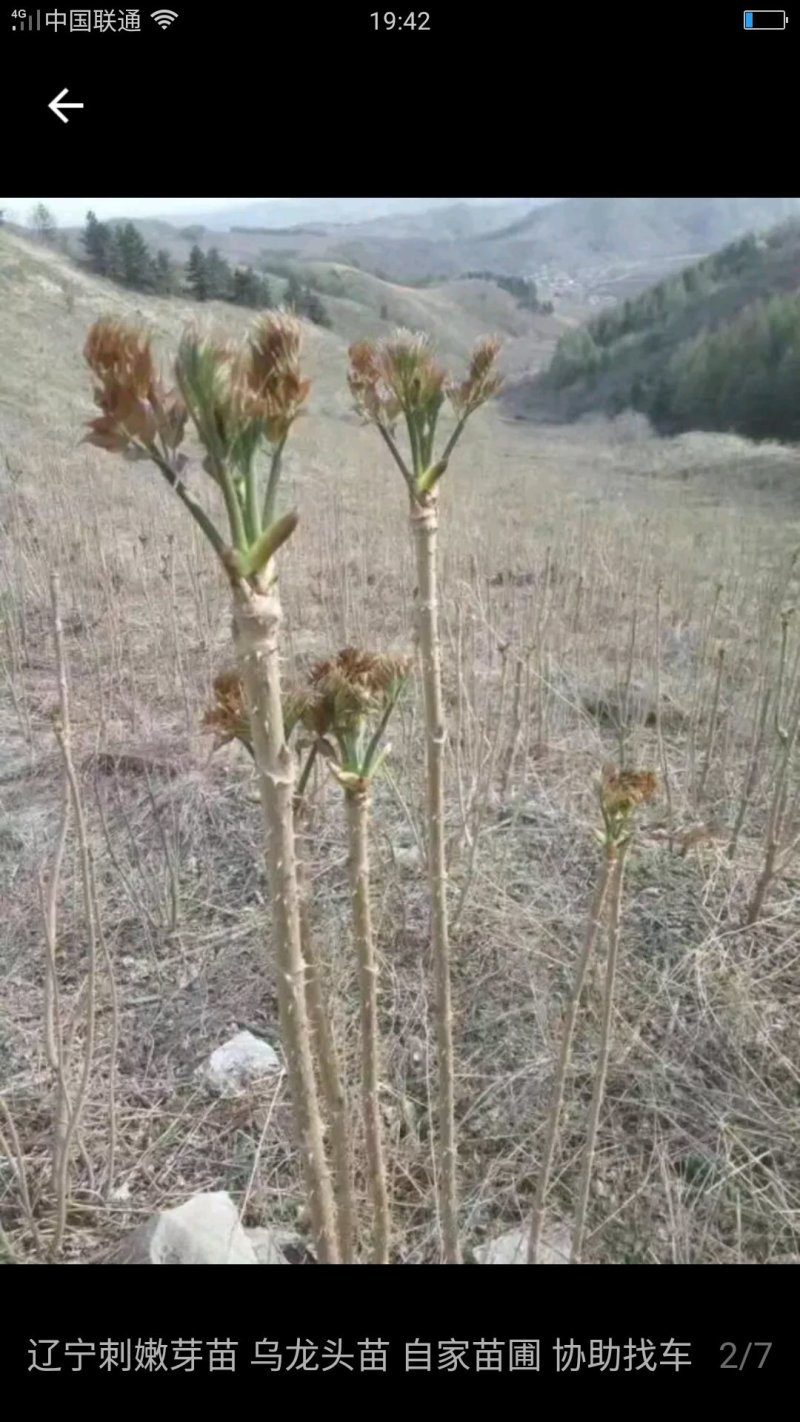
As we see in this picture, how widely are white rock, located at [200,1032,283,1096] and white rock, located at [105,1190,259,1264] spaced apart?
313 millimetres

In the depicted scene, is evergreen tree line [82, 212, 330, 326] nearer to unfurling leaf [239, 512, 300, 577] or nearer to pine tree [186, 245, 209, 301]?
pine tree [186, 245, 209, 301]

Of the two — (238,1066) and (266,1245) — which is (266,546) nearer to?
(266,1245)

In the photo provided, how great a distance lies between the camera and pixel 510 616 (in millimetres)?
3477

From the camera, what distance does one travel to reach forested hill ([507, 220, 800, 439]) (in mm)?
14859

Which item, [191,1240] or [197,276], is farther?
[197,276]

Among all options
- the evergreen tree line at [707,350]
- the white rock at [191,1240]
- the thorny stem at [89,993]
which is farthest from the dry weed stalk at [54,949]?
the evergreen tree line at [707,350]

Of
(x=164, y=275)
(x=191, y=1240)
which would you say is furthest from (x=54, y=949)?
(x=164, y=275)

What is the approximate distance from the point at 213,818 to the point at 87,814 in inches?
12.7

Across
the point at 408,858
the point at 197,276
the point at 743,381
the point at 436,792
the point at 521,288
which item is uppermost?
the point at 521,288

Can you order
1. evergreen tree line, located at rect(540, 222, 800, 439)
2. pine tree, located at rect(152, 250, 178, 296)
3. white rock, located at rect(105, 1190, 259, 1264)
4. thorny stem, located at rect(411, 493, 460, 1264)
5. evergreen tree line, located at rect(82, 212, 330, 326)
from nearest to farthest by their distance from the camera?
thorny stem, located at rect(411, 493, 460, 1264), white rock, located at rect(105, 1190, 259, 1264), evergreen tree line, located at rect(540, 222, 800, 439), evergreen tree line, located at rect(82, 212, 330, 326), pine tree, located at rect(152, 250, 178, 296)

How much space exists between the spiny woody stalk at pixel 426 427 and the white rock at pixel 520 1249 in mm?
549

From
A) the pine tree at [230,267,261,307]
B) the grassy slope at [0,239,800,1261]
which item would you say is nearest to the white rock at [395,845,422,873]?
the grassy slope at [0,239,800,1261]

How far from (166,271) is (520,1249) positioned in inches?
841

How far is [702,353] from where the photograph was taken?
16109 millimetres
